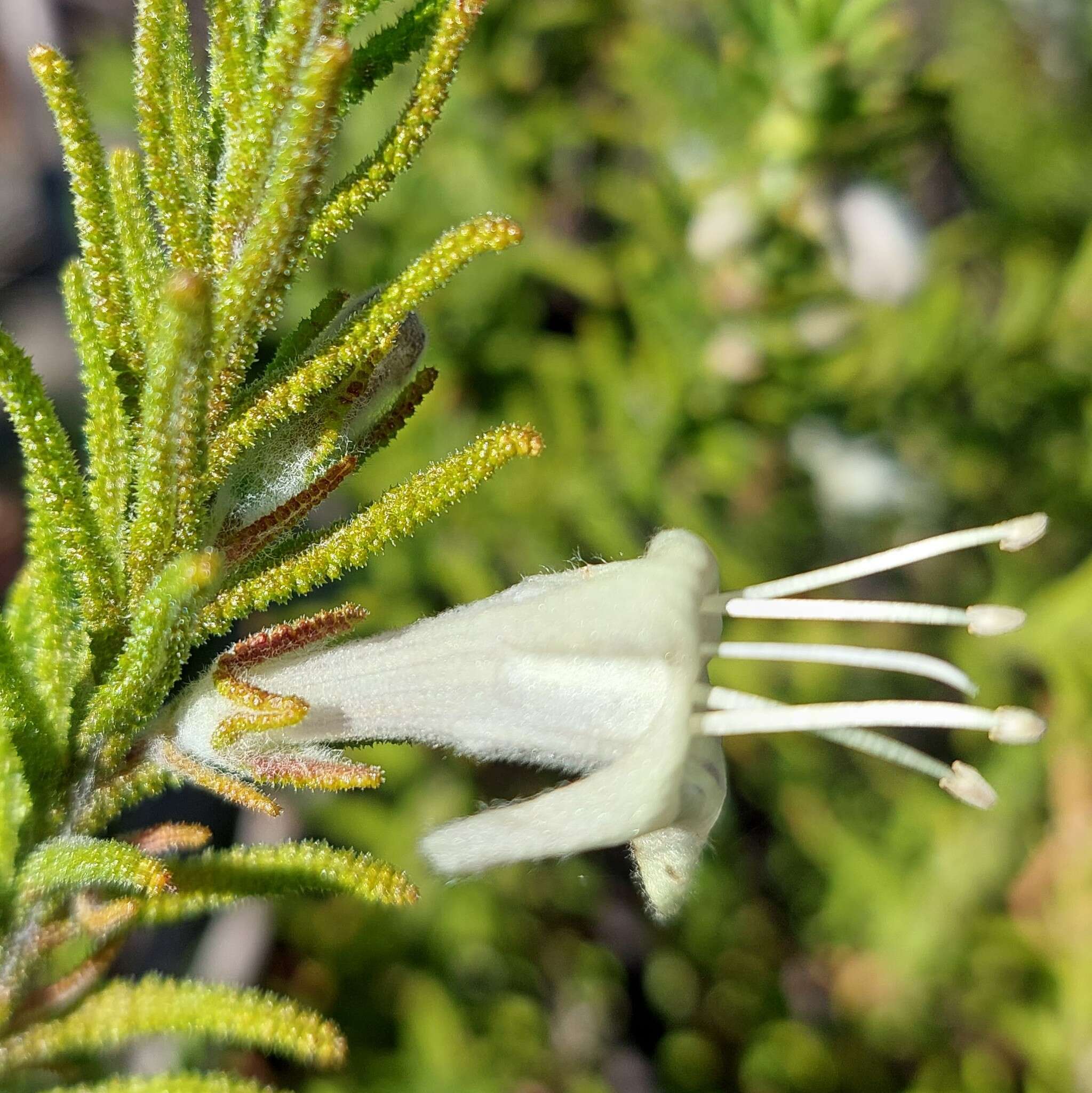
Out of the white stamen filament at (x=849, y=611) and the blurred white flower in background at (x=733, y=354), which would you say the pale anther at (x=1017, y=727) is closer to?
the white stamen filament at (x=849, y=611)

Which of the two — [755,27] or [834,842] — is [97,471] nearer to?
[755,27]

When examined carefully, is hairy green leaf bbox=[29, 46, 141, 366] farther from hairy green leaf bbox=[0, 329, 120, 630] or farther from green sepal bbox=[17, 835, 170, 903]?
green sepal bbox=[17, 835, 170, 903]

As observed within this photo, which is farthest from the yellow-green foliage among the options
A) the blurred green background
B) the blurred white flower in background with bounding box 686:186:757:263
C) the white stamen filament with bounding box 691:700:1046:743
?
the blurred white flower in background with bounding box 686:186:757:263

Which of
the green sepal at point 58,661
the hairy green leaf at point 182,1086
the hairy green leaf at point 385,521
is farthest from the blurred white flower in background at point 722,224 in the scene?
the hairy green leaf at point 182,1086

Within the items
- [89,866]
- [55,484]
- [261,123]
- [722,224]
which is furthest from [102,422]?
[722,224]

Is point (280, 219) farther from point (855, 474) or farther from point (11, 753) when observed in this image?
point (855, 474)

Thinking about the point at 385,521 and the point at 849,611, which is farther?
the point at 849,611

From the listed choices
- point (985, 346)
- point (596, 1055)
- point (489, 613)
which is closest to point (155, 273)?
point (489, 613)
